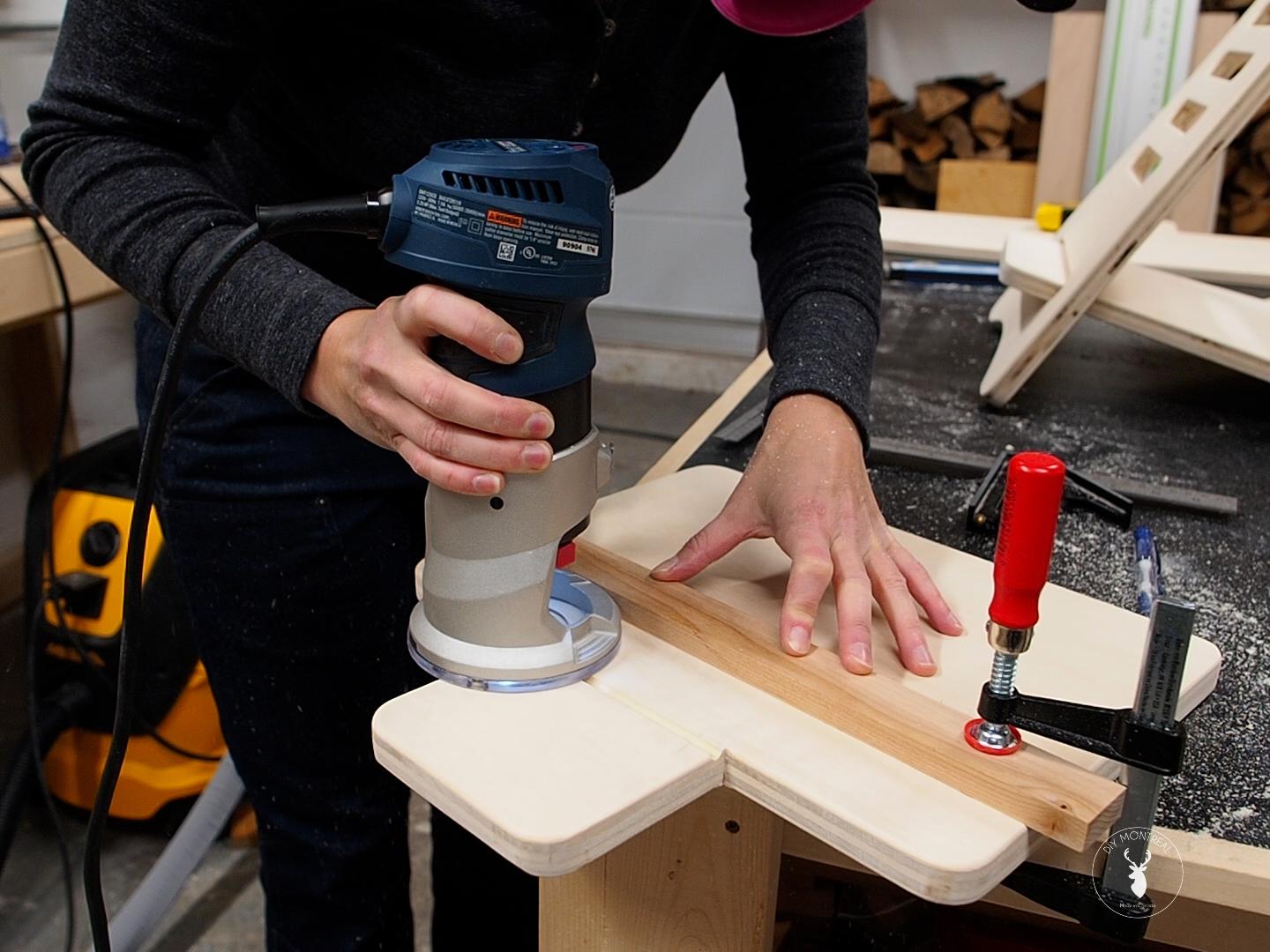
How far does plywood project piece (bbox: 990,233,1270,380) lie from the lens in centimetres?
134

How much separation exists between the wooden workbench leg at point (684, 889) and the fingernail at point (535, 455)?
0.83ft

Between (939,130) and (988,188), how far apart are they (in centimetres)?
34

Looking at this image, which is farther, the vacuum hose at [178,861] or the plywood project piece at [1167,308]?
the vacuum hose at [178,861]

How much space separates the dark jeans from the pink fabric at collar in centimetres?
45

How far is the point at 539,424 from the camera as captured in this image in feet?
2.07

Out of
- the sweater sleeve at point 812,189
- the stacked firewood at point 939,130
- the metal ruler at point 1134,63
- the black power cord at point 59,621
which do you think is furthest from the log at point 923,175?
the black power cord at point 59,621

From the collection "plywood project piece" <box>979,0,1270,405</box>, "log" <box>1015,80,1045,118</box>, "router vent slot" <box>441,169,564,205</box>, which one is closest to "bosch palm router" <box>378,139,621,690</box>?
"router vent slot" <box>441,169,564,205</box>

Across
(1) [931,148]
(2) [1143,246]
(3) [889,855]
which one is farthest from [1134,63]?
(3) [889,855]

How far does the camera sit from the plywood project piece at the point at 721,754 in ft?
1.90

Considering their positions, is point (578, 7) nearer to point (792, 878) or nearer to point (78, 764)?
point (792, 878)

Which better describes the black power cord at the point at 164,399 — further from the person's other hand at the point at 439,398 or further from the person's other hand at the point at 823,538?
the person's other hand at the point at 823,538

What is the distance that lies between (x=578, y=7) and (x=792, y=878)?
0.79 metres

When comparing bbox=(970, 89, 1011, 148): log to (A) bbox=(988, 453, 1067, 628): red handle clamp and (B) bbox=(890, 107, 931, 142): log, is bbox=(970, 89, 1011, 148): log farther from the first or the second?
(A) bbox=(988, 453, 1067, 628): red handle clamp

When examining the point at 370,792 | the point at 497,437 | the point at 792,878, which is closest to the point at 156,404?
the point at 497,437
